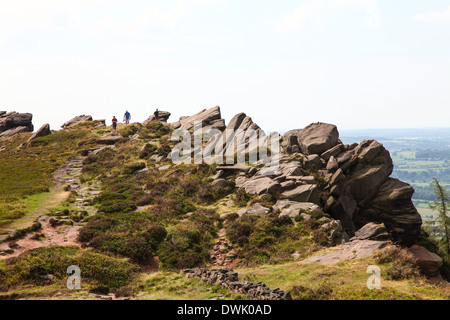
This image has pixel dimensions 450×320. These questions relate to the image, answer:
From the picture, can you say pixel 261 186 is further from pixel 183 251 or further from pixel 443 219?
pixel 443 219

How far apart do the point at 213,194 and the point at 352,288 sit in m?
24.5

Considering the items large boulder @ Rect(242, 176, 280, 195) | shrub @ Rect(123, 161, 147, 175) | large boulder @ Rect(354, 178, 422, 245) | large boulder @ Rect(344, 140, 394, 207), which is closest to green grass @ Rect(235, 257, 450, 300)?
large boulder @ Rect(242, 176, 280, 195)

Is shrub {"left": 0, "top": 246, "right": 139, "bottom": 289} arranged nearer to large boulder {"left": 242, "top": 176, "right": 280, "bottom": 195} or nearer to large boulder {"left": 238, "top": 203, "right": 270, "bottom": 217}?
large boulder {"left": 238, "top": 203, "right": 270, "bottom": 217}

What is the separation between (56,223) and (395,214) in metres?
37.9

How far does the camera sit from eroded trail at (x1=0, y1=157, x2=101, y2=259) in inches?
1093

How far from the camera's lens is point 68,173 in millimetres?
55531

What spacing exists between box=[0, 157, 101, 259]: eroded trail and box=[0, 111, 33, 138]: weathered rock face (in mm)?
51589

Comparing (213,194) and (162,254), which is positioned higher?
(213,194)

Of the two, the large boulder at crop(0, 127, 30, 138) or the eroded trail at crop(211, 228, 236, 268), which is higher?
the large boulder at crop(0, 127, 30, 138)
